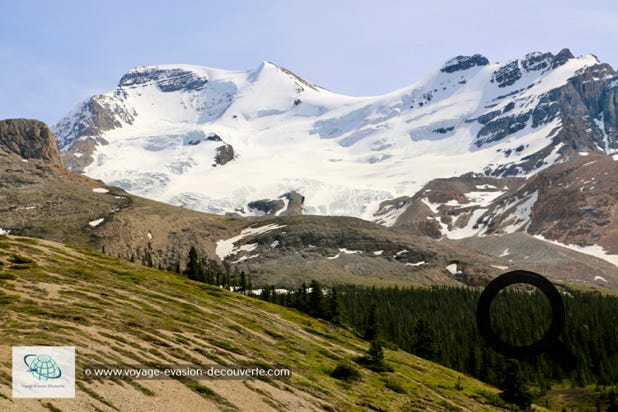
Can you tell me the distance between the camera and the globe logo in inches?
1789

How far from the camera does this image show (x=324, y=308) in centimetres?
13225

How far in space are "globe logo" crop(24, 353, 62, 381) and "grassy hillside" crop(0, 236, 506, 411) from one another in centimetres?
142

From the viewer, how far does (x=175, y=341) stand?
66.4 metres

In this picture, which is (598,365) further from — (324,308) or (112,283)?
(112,283)

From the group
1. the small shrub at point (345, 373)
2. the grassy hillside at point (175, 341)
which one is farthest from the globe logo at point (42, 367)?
the small shrub at point (345, 373)

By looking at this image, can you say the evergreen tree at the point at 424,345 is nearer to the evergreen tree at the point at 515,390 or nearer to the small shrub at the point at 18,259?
the evergreen tree at the point at 515,390

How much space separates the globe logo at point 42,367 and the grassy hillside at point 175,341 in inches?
55.8

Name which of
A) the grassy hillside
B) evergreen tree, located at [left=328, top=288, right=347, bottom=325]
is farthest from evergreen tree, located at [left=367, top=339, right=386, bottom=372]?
evergreen tree, located at [left=328, top=288, right=347, bottom=325]

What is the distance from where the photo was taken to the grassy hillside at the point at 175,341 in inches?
2014

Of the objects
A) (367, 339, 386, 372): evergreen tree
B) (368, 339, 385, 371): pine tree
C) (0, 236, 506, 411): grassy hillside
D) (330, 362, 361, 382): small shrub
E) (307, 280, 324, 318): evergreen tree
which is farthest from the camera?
(307, 280, 324, 318): evergreen tree

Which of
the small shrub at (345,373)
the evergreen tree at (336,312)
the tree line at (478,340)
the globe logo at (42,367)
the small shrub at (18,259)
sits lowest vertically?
the tree line at (478,340)

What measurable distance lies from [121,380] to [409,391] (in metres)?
40.7

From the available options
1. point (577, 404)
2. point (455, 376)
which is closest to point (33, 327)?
point (455, 376)

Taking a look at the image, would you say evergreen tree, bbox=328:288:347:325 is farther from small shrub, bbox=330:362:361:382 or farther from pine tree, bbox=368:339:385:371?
small shrub, bbox=330:362:361:382
